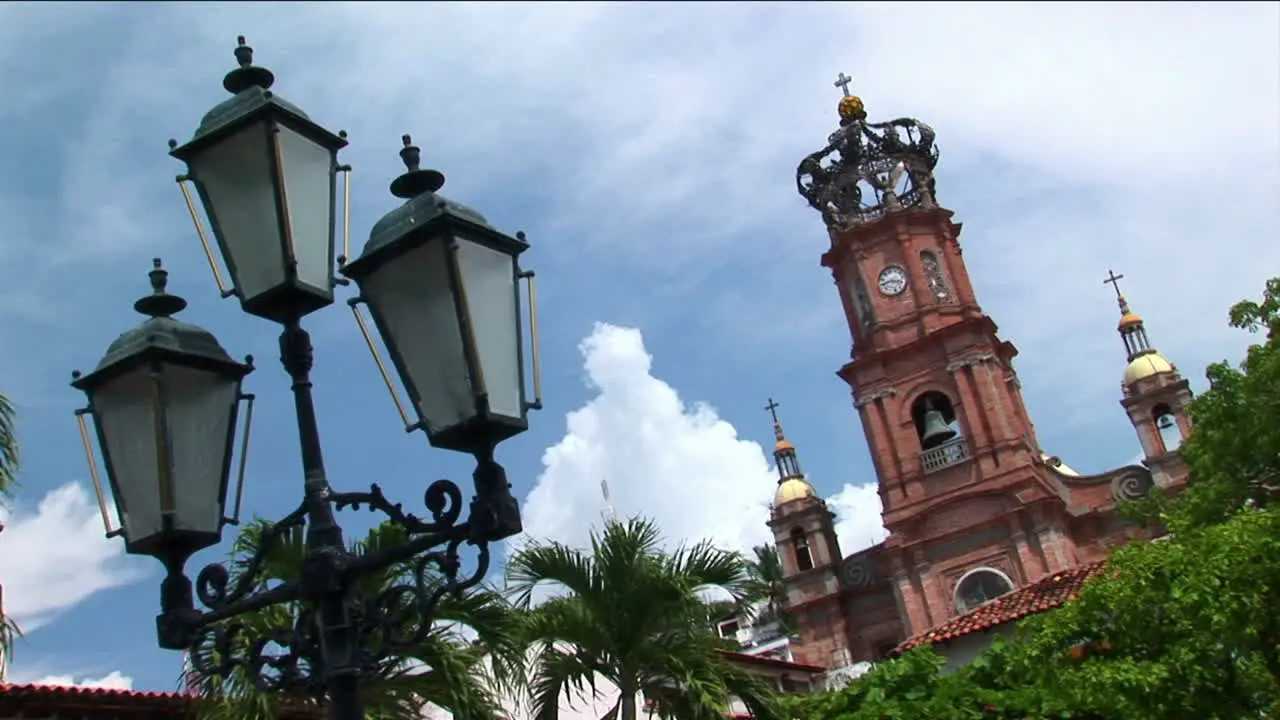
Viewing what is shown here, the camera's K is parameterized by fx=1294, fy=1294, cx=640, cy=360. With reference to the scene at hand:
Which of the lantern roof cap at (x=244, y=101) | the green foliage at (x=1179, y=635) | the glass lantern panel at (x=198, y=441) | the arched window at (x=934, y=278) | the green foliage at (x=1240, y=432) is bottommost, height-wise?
the green foliage at (x=1179, y=635)

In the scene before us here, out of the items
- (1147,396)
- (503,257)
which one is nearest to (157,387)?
(503,257)

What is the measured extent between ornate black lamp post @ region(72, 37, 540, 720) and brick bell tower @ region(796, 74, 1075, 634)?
34222 mm

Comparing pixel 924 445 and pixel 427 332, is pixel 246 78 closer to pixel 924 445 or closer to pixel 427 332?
pixel 427 332

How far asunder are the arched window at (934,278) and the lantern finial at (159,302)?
1460 inches

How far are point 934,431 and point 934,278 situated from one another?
5456mm

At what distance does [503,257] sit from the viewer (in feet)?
14.7

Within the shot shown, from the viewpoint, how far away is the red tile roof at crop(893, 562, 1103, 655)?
20.2 m

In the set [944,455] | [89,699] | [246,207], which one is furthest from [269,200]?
[944,455]

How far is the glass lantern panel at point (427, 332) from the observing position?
14.0 ft

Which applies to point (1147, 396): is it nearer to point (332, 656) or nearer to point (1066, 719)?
point (1066, 719)

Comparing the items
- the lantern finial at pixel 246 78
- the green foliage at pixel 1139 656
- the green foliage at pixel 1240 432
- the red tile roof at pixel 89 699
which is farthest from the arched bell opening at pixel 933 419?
the lantern finial at pixel 246 78

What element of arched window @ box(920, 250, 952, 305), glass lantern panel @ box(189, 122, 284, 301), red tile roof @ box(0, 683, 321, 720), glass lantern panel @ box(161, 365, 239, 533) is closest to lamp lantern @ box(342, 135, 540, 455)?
glass lantern panel @ box(189, 122, 284, 301)

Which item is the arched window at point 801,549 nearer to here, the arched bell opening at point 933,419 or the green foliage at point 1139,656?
the arched bell opening at point 933,419

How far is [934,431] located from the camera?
3822cm
